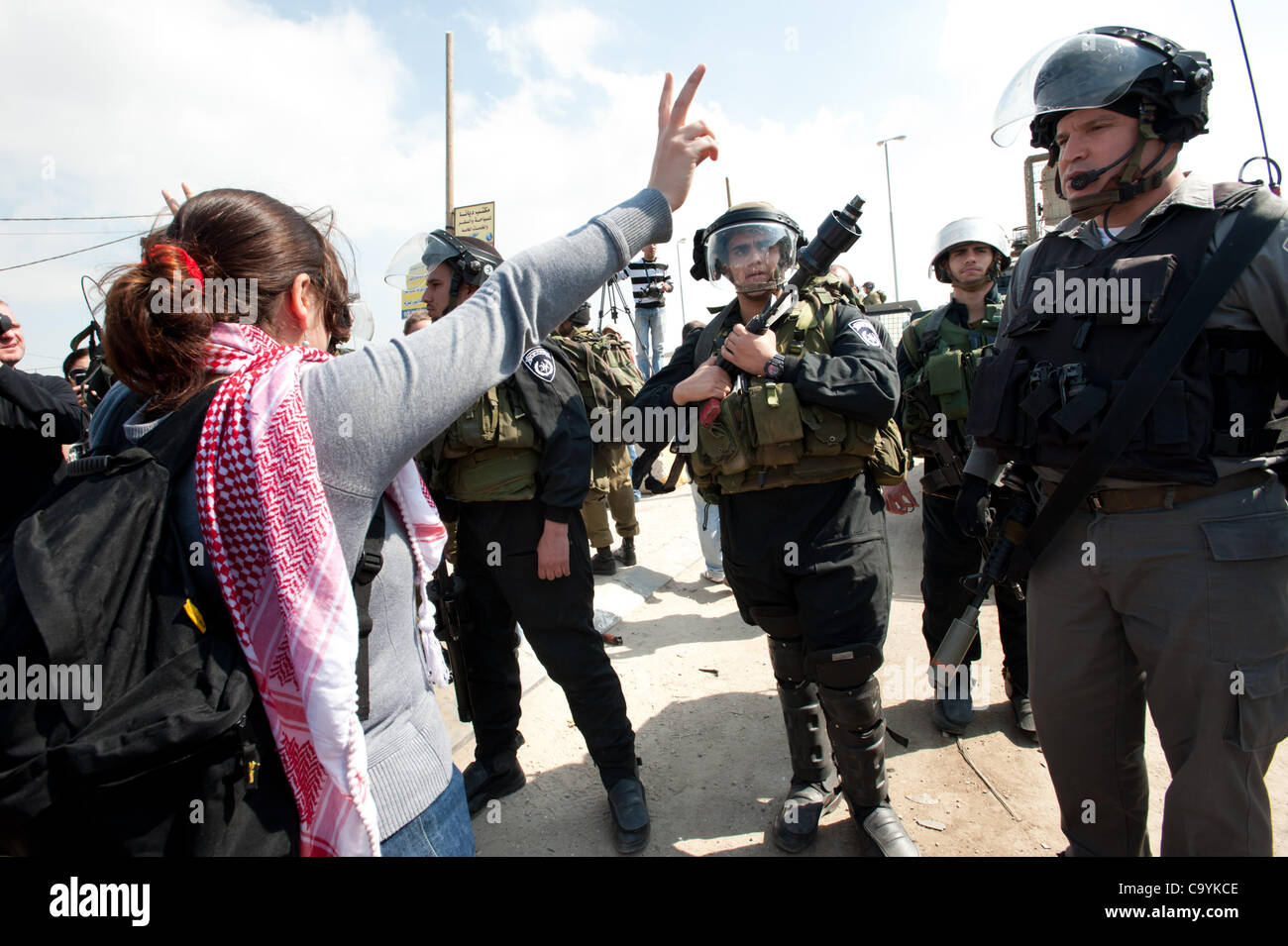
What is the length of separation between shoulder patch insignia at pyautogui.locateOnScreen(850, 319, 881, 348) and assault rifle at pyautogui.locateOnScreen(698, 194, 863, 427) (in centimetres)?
25

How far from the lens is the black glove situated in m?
2.25

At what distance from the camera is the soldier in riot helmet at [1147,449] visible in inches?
64.3

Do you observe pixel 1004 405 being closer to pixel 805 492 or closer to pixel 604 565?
pixel 805 492

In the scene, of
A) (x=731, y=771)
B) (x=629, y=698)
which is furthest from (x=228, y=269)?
(x=629, y=698)

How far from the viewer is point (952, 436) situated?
3.40 m

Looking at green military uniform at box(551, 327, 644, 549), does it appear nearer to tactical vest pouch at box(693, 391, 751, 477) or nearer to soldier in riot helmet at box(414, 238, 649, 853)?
soldier in riot helmet at box(414, 238, 649, 853)

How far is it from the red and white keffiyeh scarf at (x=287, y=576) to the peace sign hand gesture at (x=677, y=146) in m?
0.71

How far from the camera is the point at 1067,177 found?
1.92 meters

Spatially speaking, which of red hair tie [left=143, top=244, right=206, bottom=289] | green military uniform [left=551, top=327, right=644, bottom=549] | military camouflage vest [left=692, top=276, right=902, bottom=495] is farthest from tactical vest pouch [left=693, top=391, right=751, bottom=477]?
red hair tie [left=143, top=244, right=206, bottom=289]

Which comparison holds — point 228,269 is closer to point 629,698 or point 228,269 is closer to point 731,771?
point 731,771

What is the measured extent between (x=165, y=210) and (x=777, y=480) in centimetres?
184

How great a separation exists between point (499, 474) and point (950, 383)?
2.16 meters

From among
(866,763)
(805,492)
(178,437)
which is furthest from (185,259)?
(866,763)

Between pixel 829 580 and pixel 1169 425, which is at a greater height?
pixel 1169 425
